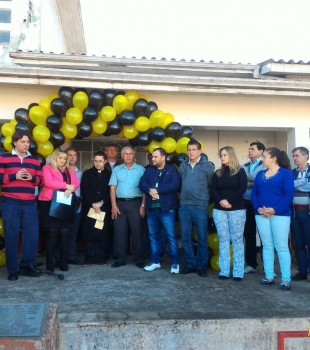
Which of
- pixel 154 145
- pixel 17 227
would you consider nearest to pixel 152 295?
pixel 17 227

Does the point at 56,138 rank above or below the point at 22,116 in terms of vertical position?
below

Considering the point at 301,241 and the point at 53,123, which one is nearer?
the point at 301,241

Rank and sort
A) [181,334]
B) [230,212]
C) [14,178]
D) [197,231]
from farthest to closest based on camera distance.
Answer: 1. [197,231]
2. [230,212]
3. [14,178]
4. [181,334]

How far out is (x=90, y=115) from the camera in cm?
551

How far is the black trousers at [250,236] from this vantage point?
551 centimetres

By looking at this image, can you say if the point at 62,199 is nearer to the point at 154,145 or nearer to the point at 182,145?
the point at 154,145

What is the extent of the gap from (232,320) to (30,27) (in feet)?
23.1

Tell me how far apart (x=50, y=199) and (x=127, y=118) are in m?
1.58

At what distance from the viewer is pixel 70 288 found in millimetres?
4480

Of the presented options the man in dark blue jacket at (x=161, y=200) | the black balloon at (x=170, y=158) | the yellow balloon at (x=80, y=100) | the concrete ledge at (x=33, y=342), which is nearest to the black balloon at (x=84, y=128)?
the yellow balloon at (x=80, y=100)

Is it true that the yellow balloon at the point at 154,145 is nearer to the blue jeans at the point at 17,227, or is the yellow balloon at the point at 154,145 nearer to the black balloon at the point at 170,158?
the black balloon at the point at 170,158

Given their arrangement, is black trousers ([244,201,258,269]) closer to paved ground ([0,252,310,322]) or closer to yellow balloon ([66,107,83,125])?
paved ground ([0,252,310,322])

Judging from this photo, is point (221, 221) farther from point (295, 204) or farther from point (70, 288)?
Answer: point (70, 288)

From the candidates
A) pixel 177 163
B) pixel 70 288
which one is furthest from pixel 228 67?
pixel 70 288
